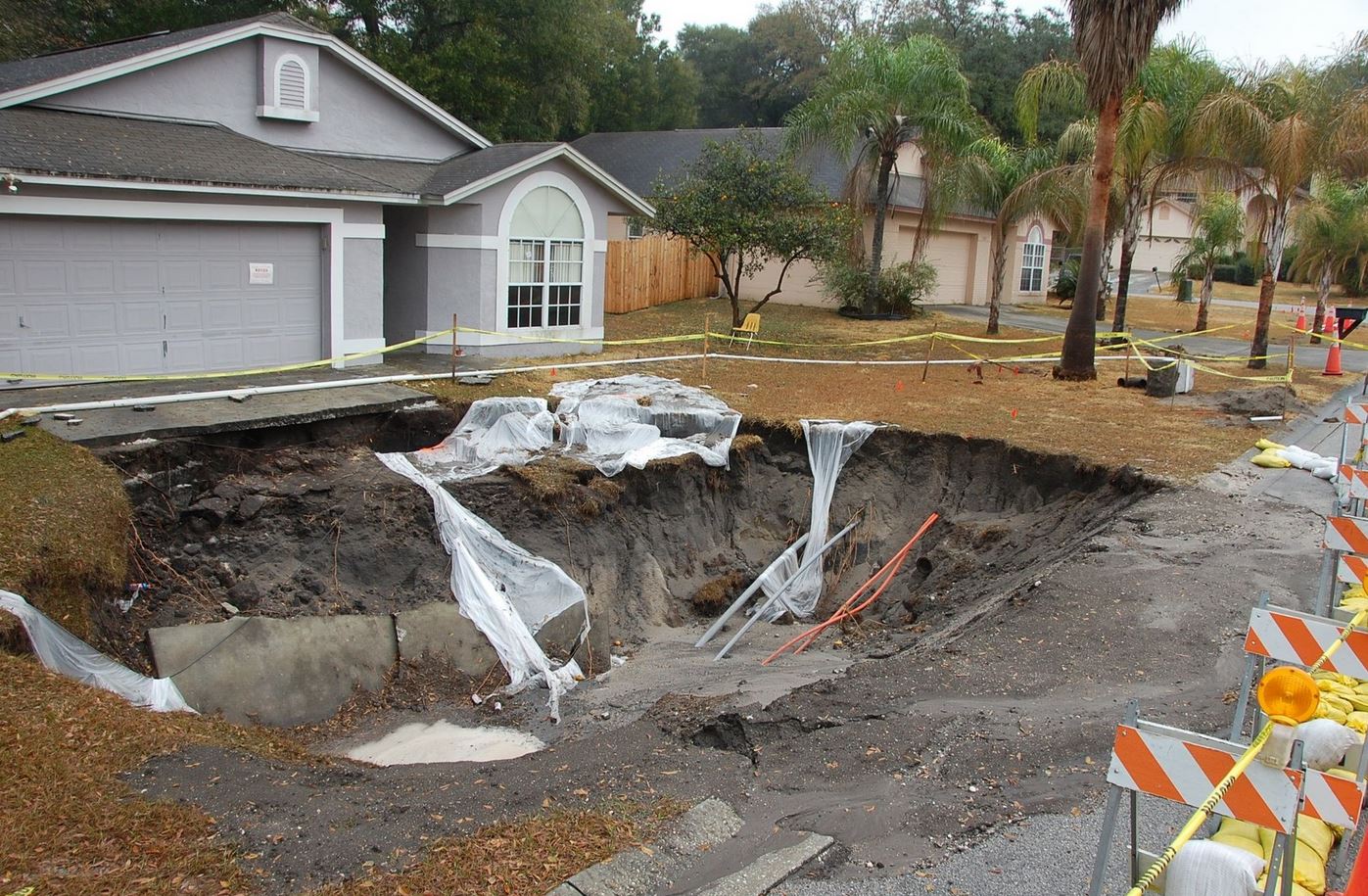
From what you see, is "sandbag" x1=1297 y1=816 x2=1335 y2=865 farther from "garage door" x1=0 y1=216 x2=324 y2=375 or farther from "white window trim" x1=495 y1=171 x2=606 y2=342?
"white window trim" x1=495 y1=171 x2=606 y2=342

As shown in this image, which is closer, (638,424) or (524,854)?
(524,854)

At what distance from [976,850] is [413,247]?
16.3 meters

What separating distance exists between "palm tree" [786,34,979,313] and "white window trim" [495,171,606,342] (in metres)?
7.95

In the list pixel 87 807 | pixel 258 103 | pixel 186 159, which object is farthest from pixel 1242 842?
pixel 258 103

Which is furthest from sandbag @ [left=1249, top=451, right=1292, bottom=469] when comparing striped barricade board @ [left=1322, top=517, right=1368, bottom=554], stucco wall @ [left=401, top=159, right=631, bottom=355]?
stucco wall @ [left=401, top=159, right=631, bottom=355]

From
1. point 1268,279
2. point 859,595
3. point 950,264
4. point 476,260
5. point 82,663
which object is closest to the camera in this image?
point 82,663

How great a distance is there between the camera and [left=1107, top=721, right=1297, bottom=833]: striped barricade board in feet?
12.6

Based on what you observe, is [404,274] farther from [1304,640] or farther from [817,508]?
[1304,640]

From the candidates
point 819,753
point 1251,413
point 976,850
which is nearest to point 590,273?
point 1251,413

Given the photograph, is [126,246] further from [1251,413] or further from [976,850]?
[1251,413]

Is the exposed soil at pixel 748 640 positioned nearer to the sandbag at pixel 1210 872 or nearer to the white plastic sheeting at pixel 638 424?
the white plastic sheeting at pixel 638 424

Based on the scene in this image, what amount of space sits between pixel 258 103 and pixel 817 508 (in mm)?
11673

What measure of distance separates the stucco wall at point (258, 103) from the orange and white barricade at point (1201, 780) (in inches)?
685

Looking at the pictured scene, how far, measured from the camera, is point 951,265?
3434 centimetres
